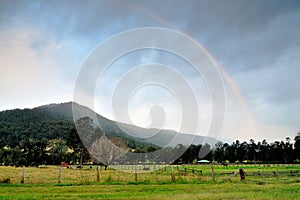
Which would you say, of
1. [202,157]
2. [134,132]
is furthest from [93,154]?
[202,157]

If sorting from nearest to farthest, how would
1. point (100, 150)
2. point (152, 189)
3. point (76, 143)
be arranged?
1. point (152, 189)
2. point (100, 150)
3. point (76, 143)

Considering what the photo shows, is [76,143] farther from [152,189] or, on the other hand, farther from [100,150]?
[152,189]

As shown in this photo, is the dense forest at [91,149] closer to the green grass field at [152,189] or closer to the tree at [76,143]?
the tree at [76,143]

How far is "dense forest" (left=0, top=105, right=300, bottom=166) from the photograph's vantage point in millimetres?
89438

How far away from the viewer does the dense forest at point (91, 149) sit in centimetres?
8944

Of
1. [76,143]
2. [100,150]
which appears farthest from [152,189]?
[76,143]

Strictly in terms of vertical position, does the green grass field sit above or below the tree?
below

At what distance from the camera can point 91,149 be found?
82.9 m

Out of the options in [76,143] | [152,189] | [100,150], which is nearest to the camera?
[152,189]

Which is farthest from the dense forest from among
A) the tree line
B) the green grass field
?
the green grass field

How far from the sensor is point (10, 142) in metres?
152

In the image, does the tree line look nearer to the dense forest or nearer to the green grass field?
the dense forest

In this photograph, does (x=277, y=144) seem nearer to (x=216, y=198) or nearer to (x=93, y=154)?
(x=93, y=154)

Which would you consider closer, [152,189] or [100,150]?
[152,189]
